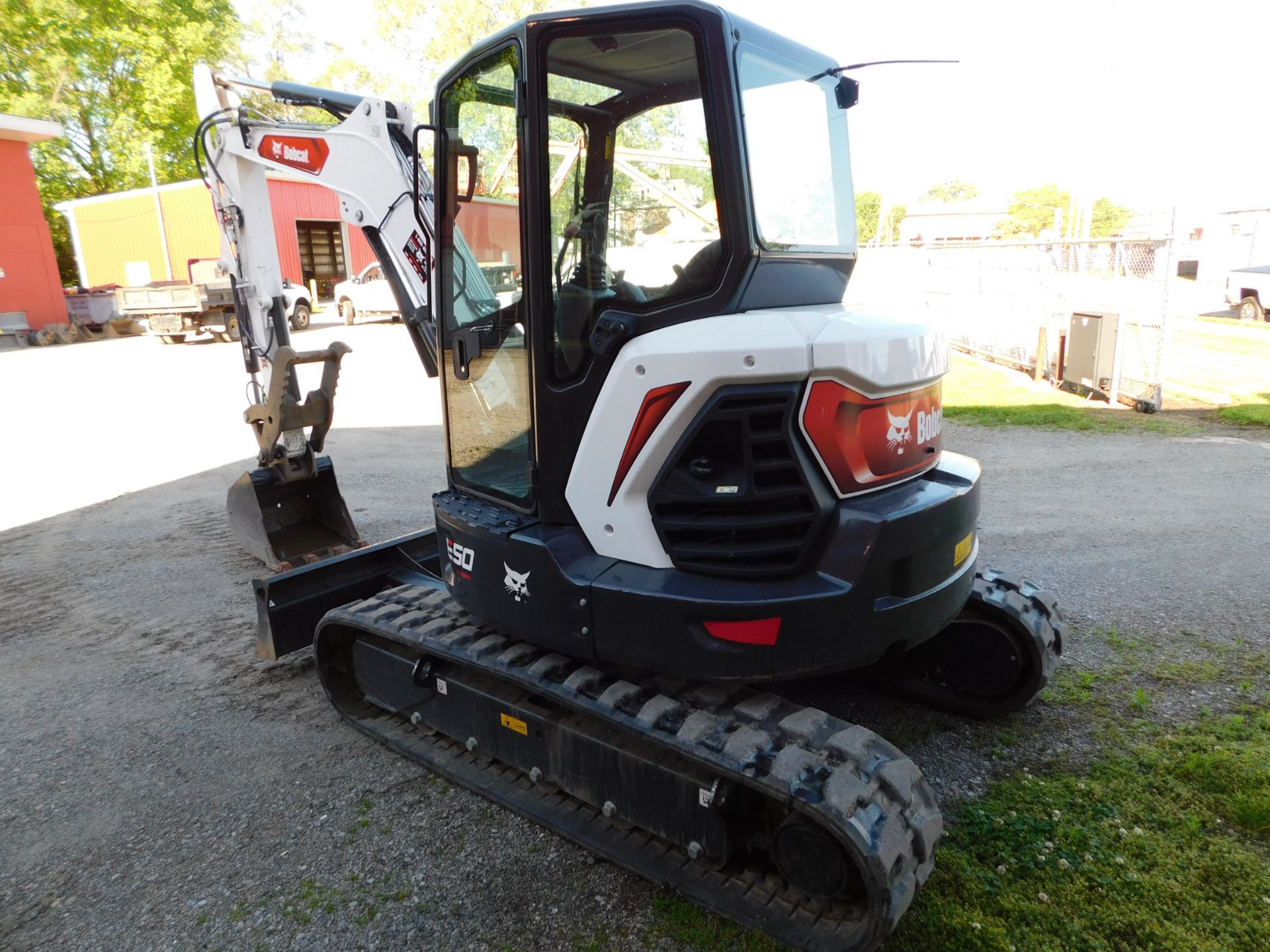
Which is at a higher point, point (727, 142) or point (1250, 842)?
point (727, 142)

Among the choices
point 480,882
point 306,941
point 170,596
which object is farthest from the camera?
point 170,596

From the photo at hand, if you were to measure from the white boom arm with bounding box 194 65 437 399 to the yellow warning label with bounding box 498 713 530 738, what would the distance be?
5.64 ft

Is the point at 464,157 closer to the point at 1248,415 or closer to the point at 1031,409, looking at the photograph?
the point at 1031,409

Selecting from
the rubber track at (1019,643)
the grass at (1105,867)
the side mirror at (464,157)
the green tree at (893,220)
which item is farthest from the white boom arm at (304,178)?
the green tree at (893,220)

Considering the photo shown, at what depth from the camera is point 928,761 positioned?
11.4ft

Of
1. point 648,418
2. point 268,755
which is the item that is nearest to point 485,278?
point 648,418

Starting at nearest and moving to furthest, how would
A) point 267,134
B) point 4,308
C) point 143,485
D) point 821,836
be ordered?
point 821,836 → point 267,134 → point 143,485 → point 4,308

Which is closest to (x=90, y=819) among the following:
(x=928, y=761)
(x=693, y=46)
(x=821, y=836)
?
(x=821, y=836)

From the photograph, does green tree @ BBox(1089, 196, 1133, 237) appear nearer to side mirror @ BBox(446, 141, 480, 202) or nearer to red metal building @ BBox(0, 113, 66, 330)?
red metal building @ BBox(0, 113, 66, 330)

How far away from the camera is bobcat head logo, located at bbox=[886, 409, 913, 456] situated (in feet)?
8.93

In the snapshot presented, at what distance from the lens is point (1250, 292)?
63.7 ft

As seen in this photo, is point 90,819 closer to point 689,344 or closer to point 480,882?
point 480,882

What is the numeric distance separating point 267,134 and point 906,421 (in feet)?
13.2

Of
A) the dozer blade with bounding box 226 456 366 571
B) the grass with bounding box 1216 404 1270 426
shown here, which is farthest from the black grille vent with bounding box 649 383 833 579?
the grass with bounding box 1216 404 1270 426
